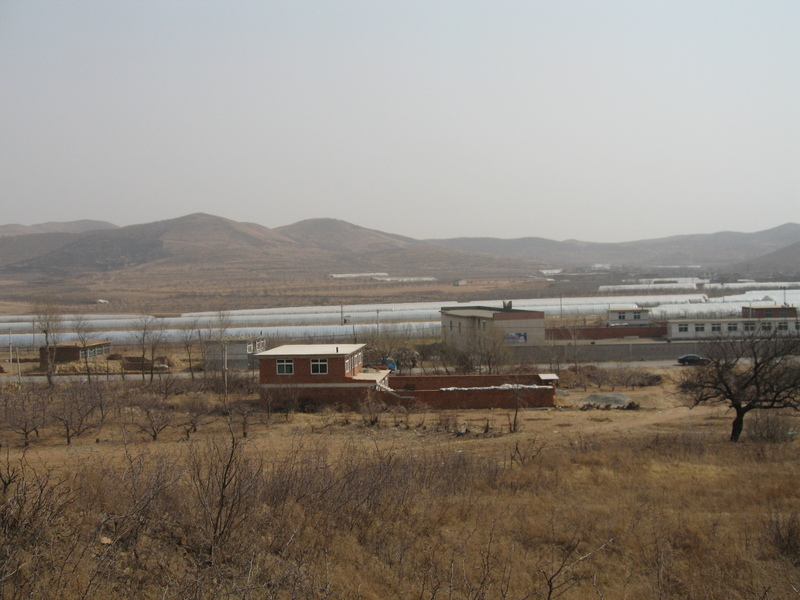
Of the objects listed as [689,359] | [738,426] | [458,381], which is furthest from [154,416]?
[689,359]

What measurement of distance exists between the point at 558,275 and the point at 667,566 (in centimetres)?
13748

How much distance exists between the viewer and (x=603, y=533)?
25.4 ft

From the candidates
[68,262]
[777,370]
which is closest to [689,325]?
[777,370]

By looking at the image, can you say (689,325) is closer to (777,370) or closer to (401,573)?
(777,370)

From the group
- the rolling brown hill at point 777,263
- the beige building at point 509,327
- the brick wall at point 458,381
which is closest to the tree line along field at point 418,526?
the brick wall at point 458,381

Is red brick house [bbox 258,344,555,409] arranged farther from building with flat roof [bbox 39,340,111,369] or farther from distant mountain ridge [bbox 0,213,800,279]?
distant mountain ridge [bbox 0,213,800,279]

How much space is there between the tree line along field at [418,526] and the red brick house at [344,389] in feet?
31.5

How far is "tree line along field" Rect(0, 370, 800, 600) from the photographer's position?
18.0ft

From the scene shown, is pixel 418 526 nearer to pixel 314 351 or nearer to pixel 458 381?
pixel 314 351

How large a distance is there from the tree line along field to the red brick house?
9609mm

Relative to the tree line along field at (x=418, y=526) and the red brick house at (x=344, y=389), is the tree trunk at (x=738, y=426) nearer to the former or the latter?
the tree line along field at (x=418, y=526)

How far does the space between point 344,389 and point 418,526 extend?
1646cm

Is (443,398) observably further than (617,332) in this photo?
No

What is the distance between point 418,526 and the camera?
760 cm
